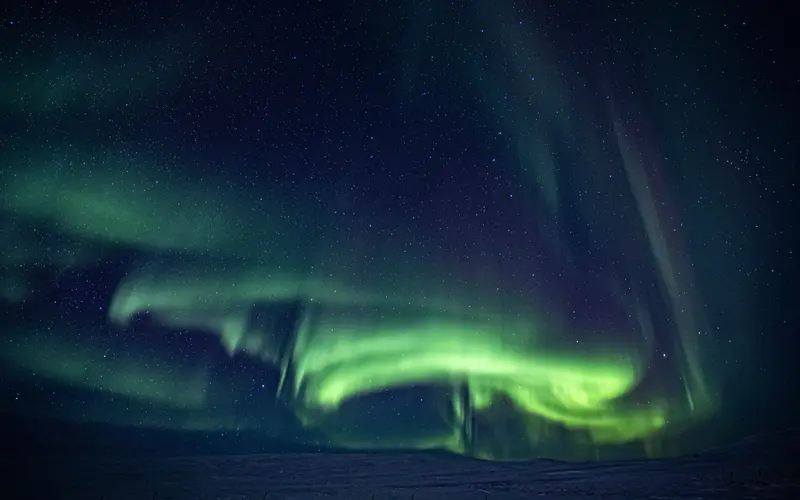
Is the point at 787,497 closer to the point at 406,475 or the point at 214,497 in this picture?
the point at 406,475

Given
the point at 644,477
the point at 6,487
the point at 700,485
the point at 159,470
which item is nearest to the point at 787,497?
the point at 700,485

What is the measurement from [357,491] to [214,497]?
206 cm

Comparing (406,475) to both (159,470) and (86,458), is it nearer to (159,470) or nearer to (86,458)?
(159,470)

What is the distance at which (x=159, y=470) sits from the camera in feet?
31.8

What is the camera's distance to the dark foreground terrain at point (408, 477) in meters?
7.88

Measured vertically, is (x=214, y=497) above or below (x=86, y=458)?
below

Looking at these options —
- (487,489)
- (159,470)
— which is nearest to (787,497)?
(487,489)

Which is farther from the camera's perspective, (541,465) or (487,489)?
(541,465)

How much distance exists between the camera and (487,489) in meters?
8.46

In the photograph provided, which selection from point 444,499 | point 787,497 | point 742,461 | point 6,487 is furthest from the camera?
point 742,461

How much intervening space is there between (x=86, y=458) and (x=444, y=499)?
24.3 ft

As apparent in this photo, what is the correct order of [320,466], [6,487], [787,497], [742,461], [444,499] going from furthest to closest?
[320,466]
[742,461]
[6,487]
[444,499]
[787,497]

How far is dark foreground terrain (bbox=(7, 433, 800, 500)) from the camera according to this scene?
7883 millimetres

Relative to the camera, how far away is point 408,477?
9.42 m
